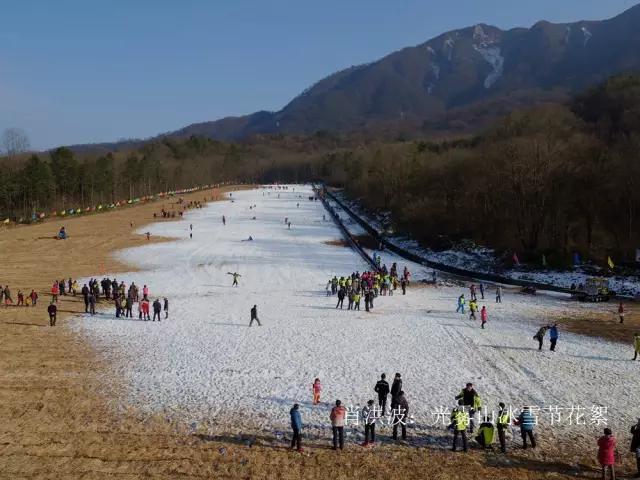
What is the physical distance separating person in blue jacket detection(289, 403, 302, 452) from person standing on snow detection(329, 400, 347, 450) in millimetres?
818

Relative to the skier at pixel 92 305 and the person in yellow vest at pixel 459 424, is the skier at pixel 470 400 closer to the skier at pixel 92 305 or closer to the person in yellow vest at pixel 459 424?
the person in yellow vest at pixel 459 424

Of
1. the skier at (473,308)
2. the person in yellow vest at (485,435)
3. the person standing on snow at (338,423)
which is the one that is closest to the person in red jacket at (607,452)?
the person in yellow vest at (485,435)

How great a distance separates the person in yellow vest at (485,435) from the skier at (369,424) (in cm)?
265

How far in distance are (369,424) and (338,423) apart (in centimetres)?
96

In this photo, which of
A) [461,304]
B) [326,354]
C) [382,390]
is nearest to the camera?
[382,390]

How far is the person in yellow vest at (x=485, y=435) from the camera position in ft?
43.5

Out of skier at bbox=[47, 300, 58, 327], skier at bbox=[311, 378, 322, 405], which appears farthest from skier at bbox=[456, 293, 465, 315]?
skier at bbox=[47, 300, 58, 327]

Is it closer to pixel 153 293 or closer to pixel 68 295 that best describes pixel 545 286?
pixel 153 293

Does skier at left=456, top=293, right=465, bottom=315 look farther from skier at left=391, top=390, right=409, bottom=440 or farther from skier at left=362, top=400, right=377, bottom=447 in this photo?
skier at left=362, top=400, right=377, bottom=447

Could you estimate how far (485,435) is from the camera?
43.6ft

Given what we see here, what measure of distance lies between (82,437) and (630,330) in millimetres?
23726

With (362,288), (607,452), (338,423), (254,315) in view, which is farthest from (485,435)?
(362,288)

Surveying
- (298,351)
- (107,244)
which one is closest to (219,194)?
(107,244)

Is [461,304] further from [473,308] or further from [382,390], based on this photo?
[382,390]
